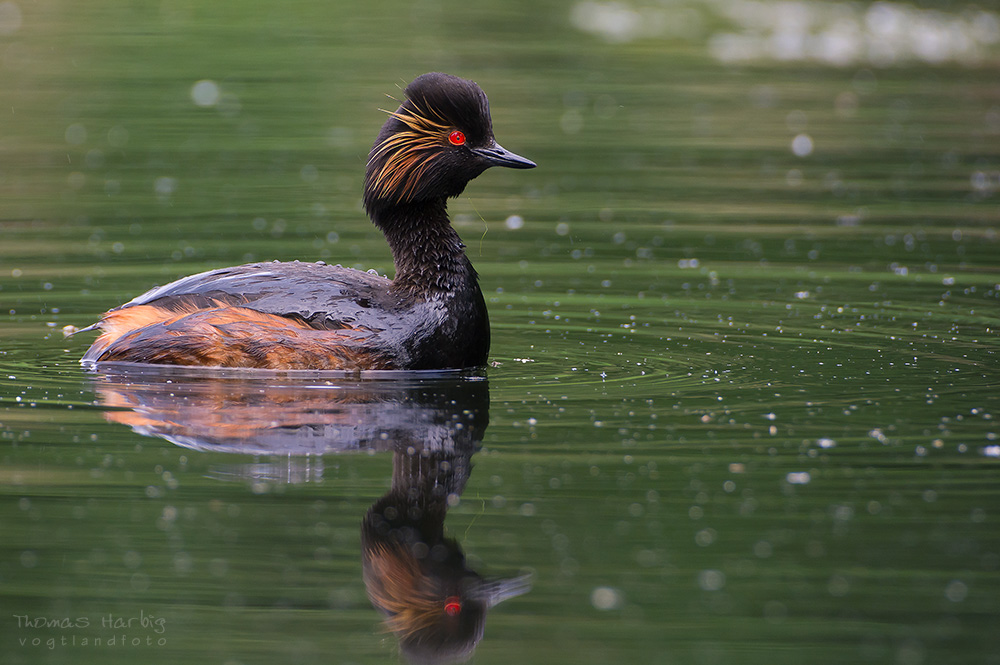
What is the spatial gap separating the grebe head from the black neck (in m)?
0.14

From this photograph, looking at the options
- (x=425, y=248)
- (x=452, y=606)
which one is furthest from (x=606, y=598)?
(x=425, y=248)

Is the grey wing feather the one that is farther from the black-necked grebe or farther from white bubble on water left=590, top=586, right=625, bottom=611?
white bubble on water left=590, top=586, right=625, bottom=611

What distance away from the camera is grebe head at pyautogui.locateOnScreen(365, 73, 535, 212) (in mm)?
8352

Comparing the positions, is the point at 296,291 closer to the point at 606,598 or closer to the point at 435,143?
the point at 435,143

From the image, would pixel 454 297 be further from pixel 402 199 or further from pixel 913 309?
pixel 913 309

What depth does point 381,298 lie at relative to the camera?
823 centimetres

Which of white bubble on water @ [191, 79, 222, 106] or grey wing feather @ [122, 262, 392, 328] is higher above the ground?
white bubble on water @ [191, 79, 222, 106]

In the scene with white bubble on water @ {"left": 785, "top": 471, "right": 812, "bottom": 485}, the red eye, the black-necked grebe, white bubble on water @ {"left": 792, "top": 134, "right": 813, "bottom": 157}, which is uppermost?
white bubble on water @ {"left": 792, "top": 134, "right": 813, "bottom": 157}

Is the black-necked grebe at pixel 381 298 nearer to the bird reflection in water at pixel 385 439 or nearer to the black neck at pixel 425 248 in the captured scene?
the black neck at pixel 425 248

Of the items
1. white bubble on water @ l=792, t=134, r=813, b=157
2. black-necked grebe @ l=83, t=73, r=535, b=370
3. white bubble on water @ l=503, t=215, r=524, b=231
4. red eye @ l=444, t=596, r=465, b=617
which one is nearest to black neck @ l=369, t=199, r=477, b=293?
black-necked grebe @ l=83, t=73, r=535, b=370

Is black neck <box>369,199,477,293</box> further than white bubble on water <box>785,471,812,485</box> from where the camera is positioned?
Yes

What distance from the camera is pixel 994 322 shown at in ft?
30.4

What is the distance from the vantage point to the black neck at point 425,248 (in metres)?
8.37

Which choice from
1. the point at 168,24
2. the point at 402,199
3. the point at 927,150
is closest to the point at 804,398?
the point at 402,199
